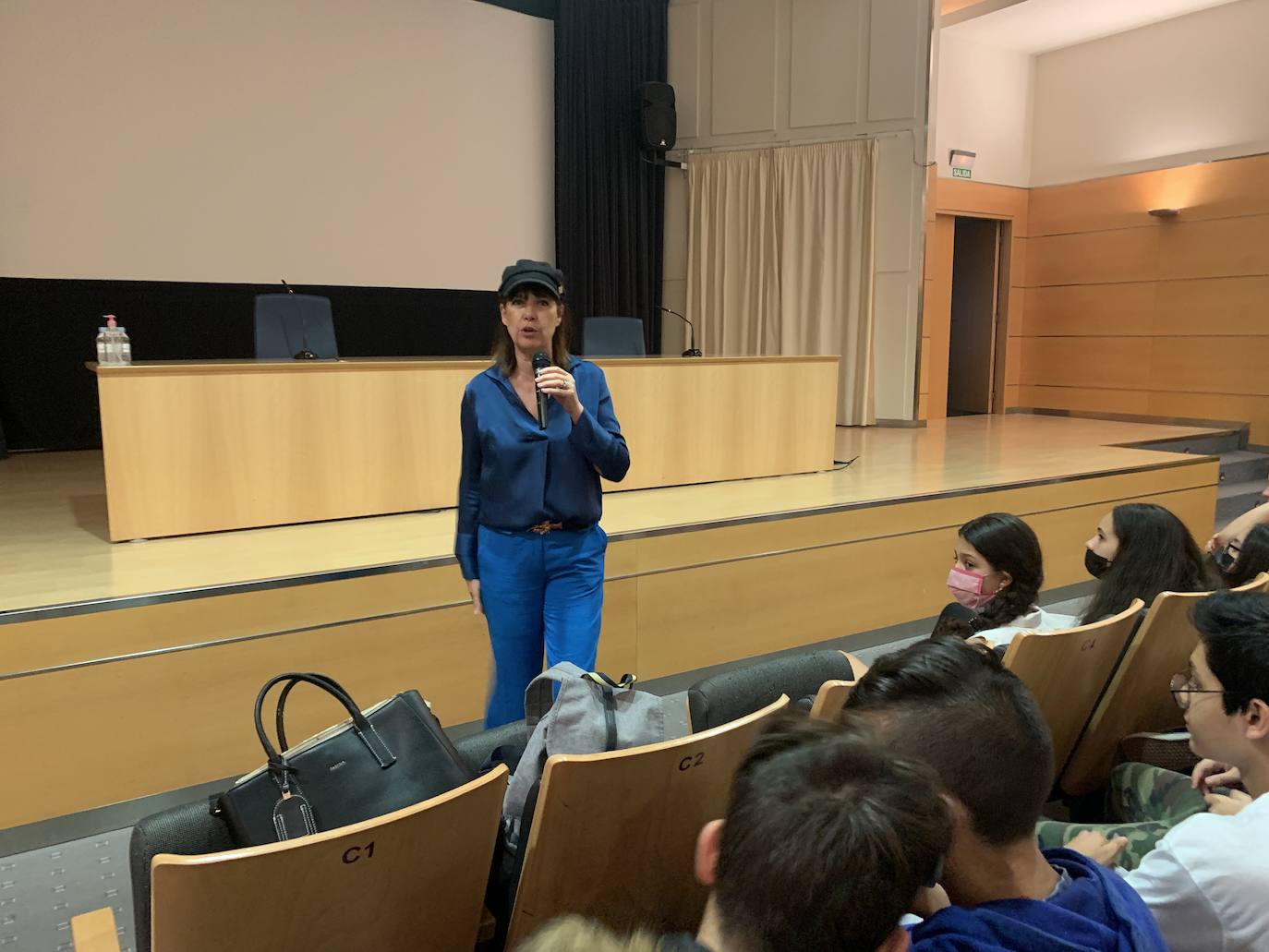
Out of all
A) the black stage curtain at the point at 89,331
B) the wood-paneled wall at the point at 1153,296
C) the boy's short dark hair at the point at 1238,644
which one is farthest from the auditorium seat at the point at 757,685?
the wood-paneled wall at the point at 1153,296

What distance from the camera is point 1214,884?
1189mm

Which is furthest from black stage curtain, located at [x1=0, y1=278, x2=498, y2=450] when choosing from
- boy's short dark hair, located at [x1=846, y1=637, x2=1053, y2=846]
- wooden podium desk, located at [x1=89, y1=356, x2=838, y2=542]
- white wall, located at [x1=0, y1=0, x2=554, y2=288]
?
boy's short dark hair, located at [x1=846, y1=637, x2=1053, y2=846]

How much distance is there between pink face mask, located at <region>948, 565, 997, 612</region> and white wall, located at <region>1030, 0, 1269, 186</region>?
698 cm

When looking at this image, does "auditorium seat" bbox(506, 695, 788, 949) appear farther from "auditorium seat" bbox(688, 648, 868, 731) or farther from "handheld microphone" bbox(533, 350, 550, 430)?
"handheld microphone" bbox(533, 350, 550, 430)

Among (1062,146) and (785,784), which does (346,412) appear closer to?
(785,784)

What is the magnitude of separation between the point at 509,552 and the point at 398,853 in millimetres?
1215

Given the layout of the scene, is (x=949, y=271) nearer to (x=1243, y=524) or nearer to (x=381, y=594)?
(x=1243, y=524)

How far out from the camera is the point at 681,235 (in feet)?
28.0

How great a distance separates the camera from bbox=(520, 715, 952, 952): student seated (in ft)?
2.68

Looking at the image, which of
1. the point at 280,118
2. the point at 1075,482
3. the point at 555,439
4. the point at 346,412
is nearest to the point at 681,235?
the point at 280,118

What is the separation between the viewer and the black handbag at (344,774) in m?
1.37

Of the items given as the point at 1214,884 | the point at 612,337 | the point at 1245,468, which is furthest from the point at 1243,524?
the point at 1245,468

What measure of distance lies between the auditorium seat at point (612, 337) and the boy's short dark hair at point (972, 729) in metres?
4.82

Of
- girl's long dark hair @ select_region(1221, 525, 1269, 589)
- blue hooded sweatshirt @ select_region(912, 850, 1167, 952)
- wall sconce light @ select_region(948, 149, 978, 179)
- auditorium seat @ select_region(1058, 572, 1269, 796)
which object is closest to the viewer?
blue hooded sweatshirt @ select_region(912, 850, 1167, 952)
